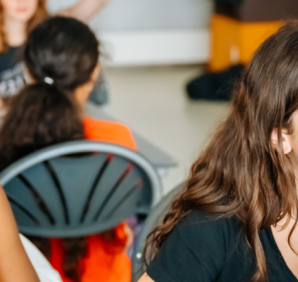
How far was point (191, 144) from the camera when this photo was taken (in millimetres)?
3109

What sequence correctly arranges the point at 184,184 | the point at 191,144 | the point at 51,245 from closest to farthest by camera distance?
1. the point at 184,184
2. the point at 51,245
3. the point at 191,144

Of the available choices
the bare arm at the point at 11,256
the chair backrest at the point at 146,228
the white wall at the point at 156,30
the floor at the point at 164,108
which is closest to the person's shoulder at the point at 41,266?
the bare arm at the point at 11,256

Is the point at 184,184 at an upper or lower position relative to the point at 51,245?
upper

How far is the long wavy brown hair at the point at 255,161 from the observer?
70cm

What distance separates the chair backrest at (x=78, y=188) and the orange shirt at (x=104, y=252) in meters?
0.06

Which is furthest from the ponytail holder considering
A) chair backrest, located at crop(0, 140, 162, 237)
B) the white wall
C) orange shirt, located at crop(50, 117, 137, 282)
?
the white wall

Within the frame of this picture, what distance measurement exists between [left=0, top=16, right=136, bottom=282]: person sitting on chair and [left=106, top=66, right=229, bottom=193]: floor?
1137 millimetres

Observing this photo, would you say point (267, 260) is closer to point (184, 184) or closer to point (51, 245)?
point (184, 184)

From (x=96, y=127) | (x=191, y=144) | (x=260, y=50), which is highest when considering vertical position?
(x=260, y=50)

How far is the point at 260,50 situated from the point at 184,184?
30cm

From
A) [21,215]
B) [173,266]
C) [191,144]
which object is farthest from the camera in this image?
[191,144]

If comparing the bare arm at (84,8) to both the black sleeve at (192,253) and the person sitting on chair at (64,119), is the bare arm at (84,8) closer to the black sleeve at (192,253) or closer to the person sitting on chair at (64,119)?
the person sitting on chair at (64,119)

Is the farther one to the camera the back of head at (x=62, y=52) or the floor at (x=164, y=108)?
the floor at (x=164, y=108)

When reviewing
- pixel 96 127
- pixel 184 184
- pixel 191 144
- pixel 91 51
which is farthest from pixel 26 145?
pixel 191 144
